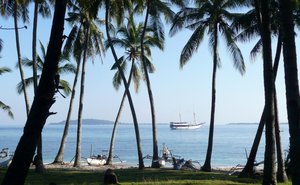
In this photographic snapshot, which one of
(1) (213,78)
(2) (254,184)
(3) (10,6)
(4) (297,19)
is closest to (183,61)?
(1) (213,78)

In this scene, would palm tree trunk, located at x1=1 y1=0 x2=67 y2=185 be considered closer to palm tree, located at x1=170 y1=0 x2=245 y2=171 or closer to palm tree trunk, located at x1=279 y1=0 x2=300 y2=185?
palm tree trunk, located at x1=279 y1=0 x2=300 y2=185

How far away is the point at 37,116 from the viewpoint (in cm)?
998

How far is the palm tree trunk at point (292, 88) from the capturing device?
10277 mm

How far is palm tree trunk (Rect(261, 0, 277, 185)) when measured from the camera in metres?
16.2

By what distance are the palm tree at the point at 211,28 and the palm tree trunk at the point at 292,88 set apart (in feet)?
A: 54.3

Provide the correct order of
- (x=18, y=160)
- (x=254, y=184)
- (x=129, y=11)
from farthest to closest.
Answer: (x=129, y=11) < (x=254, y=184) < (x=18, y=160)

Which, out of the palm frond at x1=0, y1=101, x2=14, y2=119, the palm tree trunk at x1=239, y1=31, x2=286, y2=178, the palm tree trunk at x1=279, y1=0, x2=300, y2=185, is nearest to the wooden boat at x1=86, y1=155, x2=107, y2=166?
the palm frond at x1=0, y1=101, x2=14, y2=119

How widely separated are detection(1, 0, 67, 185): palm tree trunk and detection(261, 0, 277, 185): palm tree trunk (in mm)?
8284

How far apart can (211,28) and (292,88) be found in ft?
62.2

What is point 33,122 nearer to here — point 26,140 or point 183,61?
point 26,140

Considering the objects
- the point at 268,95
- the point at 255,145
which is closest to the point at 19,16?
the point at 255,145

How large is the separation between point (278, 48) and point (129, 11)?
11.2 m

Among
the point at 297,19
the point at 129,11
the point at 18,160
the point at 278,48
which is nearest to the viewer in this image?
the point at 18,160

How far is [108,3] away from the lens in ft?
Result: 92.6
